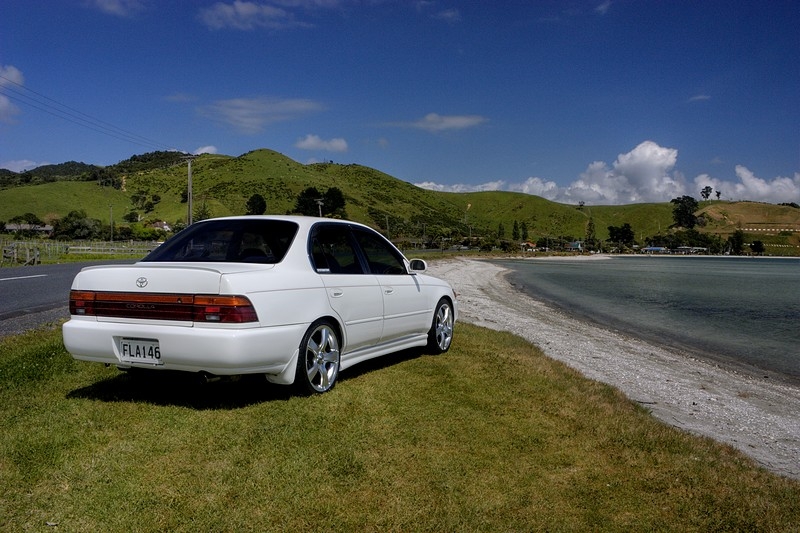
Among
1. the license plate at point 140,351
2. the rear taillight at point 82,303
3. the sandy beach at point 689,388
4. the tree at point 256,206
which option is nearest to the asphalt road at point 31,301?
the rear taillight at point 82,303

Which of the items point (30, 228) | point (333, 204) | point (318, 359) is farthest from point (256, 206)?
point (318, 359)

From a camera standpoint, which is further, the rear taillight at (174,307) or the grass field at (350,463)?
the rear taillight at (174,307)

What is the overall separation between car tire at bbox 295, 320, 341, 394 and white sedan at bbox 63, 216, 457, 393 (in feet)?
0.03

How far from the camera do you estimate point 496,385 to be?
6812mm

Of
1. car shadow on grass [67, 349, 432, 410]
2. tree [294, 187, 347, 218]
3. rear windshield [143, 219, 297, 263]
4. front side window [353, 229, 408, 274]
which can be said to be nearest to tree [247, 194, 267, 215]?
tree [294, 187, 347, 218]

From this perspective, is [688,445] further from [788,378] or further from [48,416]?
[788,378]

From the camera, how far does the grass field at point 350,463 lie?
3625 millimetres

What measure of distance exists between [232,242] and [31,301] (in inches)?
402

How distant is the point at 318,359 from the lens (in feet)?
19.1

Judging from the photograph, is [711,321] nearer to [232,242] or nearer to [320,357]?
[320,357]

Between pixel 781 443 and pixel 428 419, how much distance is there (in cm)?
569

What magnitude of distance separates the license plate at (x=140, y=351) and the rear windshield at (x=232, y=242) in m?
1.02

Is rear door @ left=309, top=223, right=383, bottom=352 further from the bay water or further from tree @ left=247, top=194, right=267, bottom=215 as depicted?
tree @ left=247, top=194, right=267, bottom=215

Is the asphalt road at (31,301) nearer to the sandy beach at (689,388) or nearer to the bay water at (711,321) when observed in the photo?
the sandy beach at (689,388)
